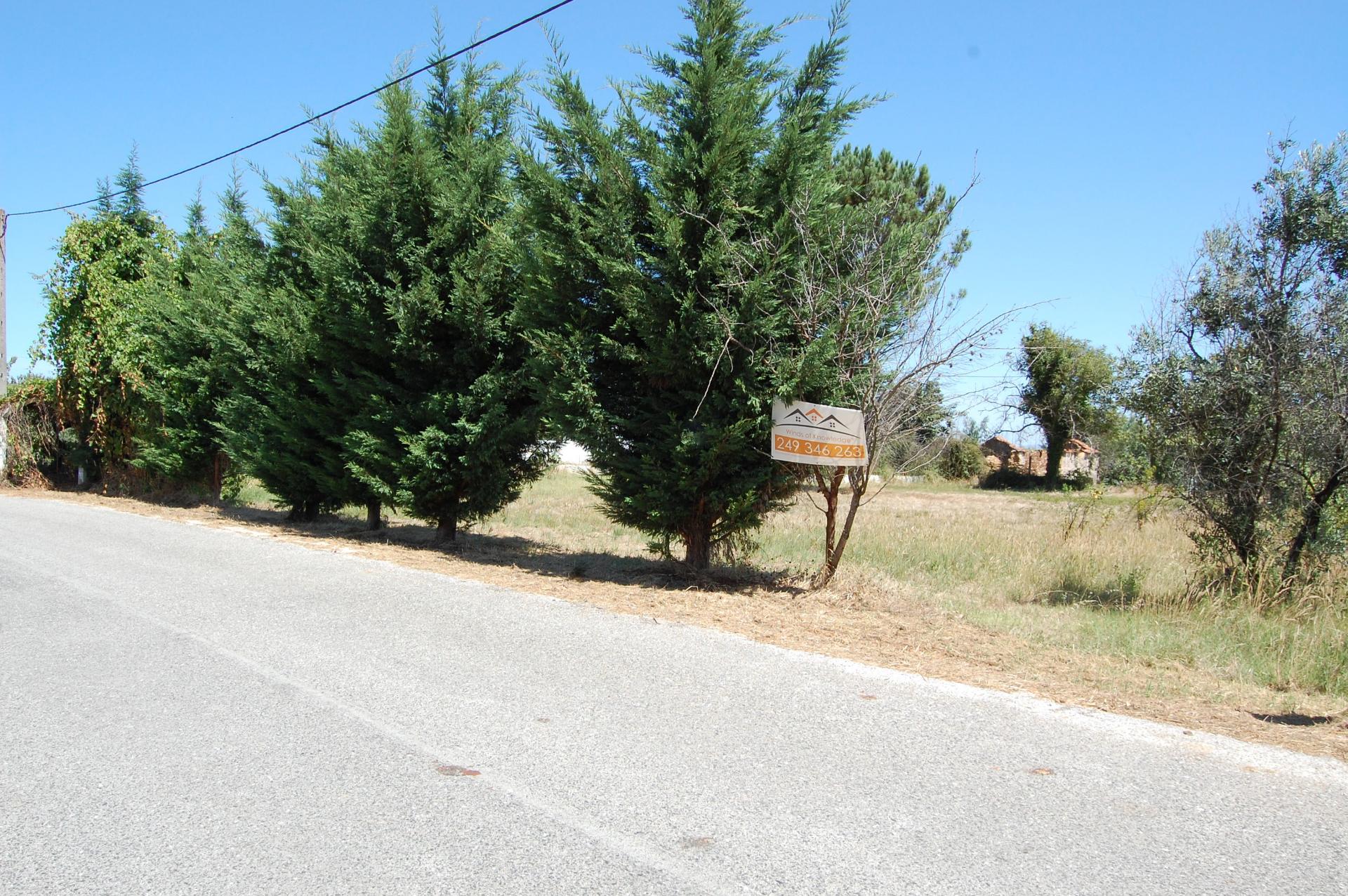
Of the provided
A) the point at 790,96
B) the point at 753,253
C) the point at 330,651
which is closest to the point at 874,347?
the point at 753,253

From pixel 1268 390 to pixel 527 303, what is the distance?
8.48 metres

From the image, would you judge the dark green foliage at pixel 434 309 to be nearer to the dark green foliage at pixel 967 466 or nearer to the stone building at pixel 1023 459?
the dark green foliage at pixel 967 466

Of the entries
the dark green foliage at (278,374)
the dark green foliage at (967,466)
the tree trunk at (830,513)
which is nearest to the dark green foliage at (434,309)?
the dark green foliage at (278,374)

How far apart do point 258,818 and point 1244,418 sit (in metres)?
10.7

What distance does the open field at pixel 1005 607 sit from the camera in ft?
22.2

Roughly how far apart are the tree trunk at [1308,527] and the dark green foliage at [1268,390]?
11 millimetres

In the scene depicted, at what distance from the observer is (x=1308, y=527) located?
411 inches

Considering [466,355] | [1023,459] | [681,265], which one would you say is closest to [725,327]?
[681,265]

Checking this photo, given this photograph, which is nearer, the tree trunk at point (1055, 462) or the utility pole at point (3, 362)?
the utility pole at point (3, 362)

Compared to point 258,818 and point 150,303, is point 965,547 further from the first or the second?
point 150,303

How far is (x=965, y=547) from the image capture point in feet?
53.3

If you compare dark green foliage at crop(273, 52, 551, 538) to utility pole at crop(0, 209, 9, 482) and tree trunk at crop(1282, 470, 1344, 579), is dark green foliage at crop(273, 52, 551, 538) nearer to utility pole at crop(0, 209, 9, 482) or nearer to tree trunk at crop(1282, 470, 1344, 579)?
tree trunk at crop(1282, 470, 1344, 579)

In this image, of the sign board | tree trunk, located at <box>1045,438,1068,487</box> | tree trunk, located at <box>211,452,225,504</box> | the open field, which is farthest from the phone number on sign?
tree trunk, located at <box>1045,438,1068,487</box>

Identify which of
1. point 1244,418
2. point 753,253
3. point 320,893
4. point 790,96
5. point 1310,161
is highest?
point 790,96
